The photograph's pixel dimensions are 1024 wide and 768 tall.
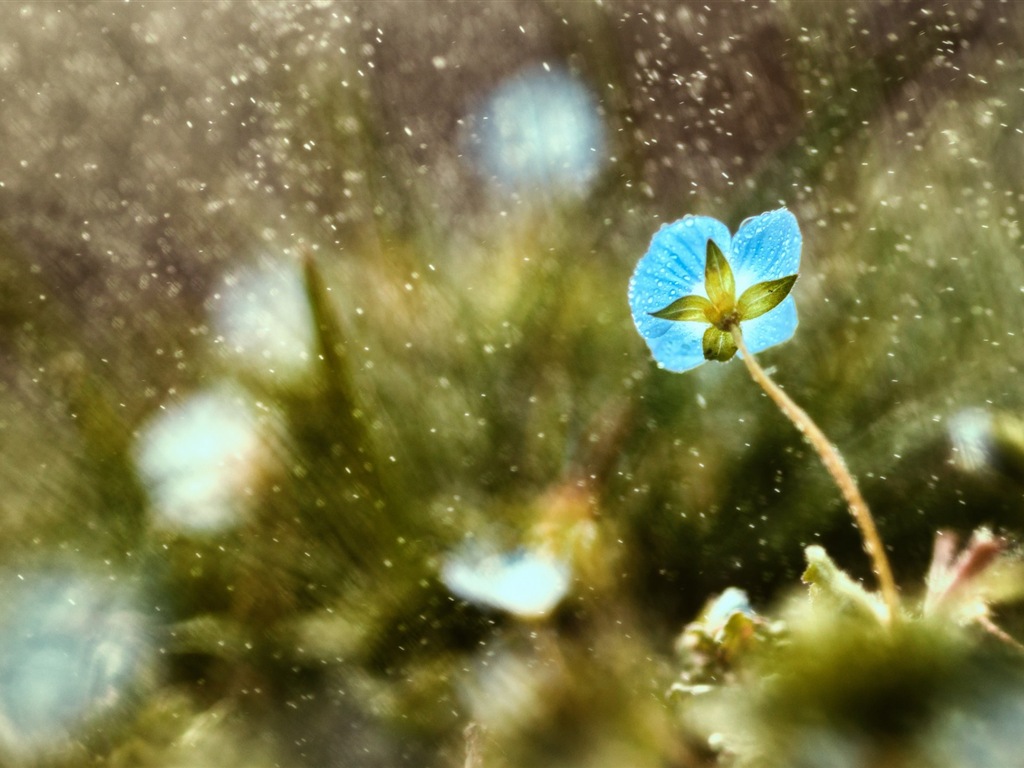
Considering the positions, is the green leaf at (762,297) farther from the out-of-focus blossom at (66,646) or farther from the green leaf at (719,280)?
the out-of-focus blossom at (66,646)

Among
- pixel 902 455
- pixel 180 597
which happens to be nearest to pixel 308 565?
pixel 180 597

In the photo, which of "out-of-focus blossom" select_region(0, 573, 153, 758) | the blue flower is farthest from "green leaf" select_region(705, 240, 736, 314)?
"out-of-focus blossom" select_region(0, 573, 153, 758)

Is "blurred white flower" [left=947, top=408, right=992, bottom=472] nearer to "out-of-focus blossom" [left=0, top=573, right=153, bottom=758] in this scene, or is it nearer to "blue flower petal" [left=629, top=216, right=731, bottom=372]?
"blue flower petal" [left=629, top=216, right=731, bottom=372]

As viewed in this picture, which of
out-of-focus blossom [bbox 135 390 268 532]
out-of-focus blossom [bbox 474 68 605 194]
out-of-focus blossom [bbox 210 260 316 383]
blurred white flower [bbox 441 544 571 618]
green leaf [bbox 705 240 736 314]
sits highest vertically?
out-of-focus blossom [bbox 474 68 605 194]

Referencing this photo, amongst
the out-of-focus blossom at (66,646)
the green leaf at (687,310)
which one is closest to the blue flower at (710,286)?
the green leaf at (687,310)

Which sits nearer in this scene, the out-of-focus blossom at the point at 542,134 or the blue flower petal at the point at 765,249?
the blue flower petal at the point at 765,249

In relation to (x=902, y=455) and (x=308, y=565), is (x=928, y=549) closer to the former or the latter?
(x=902, y=455)
